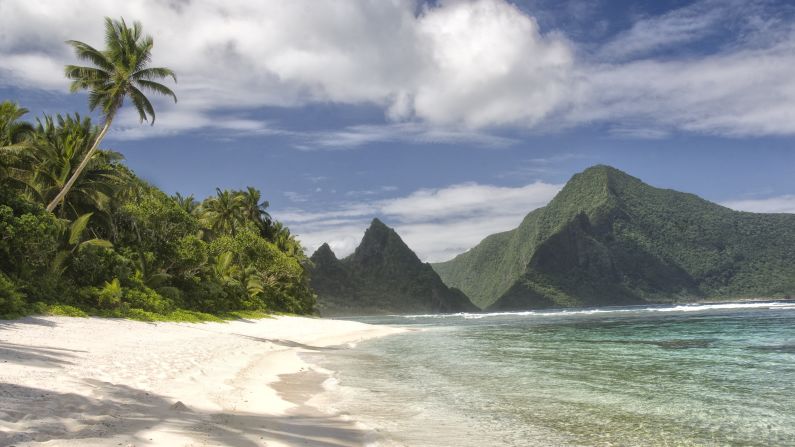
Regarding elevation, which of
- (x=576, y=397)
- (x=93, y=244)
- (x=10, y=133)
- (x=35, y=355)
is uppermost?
(x=10, y=133)

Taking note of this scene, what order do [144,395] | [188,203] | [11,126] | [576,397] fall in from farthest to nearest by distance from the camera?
1. [188,203]
2. [11,126]
3. [576,397]
4. [144,395]

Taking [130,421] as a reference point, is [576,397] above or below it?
below

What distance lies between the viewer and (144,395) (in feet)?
26.2

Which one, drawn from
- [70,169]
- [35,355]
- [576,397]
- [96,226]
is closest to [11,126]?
[70,169]

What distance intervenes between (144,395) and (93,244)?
17943 millimetres

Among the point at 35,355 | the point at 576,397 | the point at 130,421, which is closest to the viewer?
the point at 130,421

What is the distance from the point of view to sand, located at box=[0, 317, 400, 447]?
5.77 meters

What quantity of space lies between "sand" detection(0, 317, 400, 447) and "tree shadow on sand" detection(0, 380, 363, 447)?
1 cm

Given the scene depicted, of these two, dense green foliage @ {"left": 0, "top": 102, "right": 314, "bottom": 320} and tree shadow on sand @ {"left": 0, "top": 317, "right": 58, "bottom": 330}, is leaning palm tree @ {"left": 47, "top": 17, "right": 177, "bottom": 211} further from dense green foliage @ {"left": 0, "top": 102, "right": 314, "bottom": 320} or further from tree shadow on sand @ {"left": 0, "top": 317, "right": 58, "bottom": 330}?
tree shadow on sand @ {"left": 0, "top": 317, "right": 58, "bottom": 330}

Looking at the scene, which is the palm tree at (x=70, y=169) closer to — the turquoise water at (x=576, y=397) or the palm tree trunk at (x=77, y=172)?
the palm tree trunk at (x=77, y=172)

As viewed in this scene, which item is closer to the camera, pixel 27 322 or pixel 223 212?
pixel 27 322

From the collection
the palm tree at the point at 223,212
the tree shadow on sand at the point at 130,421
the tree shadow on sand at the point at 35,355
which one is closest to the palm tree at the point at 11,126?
the tree shadow on sand at the point at 35,355

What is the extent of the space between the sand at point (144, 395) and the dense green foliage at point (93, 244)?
4.29 meters

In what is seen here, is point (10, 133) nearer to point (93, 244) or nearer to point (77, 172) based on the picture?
point (77, 172)
